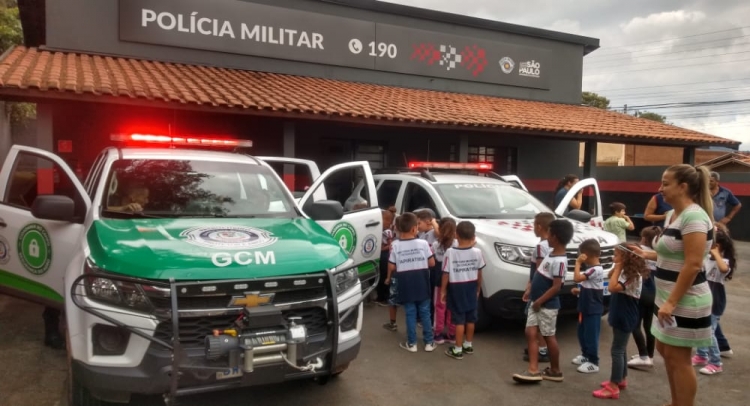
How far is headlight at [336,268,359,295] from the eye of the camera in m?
3.62

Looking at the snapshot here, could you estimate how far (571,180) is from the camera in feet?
27.3

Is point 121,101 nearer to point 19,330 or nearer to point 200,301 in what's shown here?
point 19,330

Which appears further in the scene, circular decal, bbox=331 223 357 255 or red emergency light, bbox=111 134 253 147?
circular decal, bbox=331 223 357 255

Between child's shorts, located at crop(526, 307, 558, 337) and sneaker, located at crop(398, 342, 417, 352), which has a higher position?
child's shorts, located at crop(526, 307, 558, 337)

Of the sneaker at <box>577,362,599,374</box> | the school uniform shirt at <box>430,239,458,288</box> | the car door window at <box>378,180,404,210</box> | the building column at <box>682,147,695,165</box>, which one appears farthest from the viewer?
the building column at <box>682,147,695,165</box>

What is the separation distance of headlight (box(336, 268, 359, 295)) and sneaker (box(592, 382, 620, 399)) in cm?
208

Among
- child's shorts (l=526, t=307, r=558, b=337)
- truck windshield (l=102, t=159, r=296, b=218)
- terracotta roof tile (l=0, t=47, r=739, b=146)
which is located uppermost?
terracotta roof tile (l=0, t=47, r=739, b=146)

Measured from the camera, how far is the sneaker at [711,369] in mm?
4773

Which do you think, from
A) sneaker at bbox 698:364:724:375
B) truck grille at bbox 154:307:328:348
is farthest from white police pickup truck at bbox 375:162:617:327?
truck grille at bbox 154:307:328:348

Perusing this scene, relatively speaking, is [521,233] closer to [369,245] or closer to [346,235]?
[369,245]

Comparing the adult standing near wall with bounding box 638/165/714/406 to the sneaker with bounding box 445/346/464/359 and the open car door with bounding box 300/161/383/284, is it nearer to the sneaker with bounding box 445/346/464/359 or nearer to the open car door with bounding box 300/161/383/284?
the sneaker with bounding box 445/346/464/359

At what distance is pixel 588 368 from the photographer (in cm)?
476

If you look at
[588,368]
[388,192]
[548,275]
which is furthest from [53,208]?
[388,192]

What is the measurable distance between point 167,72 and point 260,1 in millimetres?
3088
